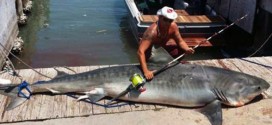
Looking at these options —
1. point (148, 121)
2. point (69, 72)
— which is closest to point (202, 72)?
point (148, 121)

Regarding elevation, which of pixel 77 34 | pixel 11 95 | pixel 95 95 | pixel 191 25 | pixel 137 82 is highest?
pixel 137 82

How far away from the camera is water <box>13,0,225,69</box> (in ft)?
52.4

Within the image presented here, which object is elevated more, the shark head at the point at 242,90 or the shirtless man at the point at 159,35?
the shirtless man at the point at 159,35

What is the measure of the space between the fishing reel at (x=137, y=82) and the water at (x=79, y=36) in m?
8.66

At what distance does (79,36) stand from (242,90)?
43.7 ft

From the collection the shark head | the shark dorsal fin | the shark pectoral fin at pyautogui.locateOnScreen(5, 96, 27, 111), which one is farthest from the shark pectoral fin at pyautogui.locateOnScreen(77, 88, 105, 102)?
the shark head

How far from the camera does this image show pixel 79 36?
18922 mm

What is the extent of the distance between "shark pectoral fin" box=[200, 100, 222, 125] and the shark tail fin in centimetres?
329

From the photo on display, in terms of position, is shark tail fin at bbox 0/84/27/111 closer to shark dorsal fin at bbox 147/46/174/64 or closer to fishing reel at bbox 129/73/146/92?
fishing reel at bbox 129/73/146/92

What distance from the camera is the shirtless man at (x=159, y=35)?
6.60 meters

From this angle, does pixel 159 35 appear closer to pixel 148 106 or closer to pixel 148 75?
pixel 148 75

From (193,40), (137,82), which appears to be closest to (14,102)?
(137,82)

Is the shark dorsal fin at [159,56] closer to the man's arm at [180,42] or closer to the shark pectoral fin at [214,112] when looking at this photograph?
the man's arm at [180,42]

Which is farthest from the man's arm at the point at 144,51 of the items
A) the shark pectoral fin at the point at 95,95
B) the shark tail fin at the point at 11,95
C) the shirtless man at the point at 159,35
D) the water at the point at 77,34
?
the water at the point at 77,34
